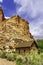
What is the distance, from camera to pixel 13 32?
48375 mm

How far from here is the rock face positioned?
46.3 metres

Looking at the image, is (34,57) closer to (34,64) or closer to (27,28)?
(34,64)

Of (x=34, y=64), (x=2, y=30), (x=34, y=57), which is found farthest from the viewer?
(x=2, y=30)

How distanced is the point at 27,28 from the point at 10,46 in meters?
9.91

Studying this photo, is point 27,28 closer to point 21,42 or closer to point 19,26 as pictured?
→ point 19,26

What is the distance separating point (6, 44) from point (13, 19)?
291 inches

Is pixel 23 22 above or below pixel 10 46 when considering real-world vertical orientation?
above

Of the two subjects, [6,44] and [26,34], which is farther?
[26,34]

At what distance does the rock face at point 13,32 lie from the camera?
1825 inches

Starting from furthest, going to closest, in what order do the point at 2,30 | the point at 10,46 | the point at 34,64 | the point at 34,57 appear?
the point at 2,30 → the point at 10,46 → the point at 34,57 → the point at 34,64

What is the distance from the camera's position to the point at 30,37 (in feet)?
174

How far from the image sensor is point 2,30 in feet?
159

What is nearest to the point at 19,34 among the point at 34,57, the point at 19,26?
the point at 19,26

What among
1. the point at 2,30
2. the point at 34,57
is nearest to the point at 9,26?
the point at 2,30
